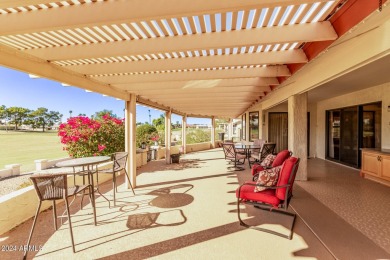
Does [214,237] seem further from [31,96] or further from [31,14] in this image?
[31,96]

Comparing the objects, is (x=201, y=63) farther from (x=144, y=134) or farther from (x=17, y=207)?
(x=144, y=134)

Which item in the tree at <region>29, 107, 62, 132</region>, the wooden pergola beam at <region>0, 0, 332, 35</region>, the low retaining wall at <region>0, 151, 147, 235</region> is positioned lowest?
the low retaining wall at <region>0, 151, 147, 235</region>

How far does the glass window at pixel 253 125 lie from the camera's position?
11020mm

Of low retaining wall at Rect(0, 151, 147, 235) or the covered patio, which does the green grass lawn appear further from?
the covered patio

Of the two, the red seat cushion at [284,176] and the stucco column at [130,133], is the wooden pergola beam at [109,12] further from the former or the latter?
the stucco column at [130,133]

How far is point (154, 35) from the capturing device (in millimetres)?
2730

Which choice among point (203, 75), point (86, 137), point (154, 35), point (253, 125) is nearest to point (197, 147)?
point (253, 125)

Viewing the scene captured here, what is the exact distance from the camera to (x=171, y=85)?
5148 millimetres

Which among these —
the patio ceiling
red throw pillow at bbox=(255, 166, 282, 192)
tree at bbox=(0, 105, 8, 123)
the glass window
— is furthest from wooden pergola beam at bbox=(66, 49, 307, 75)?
tree at bbox=(0, 105, 8, 123)

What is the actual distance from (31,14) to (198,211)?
12.0 ft

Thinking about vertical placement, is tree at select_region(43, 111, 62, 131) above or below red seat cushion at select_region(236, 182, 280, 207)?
above

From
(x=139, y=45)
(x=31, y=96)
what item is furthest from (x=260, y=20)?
(x=31, y=96)

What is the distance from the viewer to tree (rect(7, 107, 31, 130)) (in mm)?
39231

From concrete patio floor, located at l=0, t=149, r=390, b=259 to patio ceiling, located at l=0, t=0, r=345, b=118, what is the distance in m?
2.52
